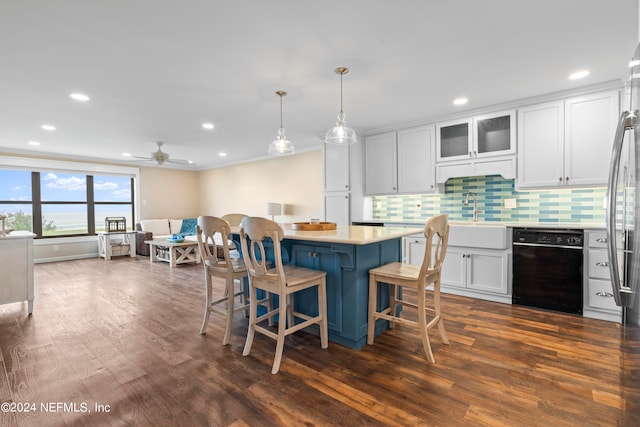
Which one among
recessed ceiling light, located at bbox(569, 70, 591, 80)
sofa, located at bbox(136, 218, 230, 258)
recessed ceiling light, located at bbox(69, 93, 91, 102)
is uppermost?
recessed ceiling light, located at bbox(69, 93, 91, 102)

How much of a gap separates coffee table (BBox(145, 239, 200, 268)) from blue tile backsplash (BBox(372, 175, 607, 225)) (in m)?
3.83

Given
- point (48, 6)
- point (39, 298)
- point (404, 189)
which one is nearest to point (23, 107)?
point (39, 298)

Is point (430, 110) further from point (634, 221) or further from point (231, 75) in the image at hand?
point (634, 221)

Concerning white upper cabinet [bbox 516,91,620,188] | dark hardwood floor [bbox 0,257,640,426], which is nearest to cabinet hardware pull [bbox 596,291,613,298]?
dark hardwood floor [bbox 0,257,640,426]

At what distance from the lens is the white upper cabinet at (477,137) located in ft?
11.6

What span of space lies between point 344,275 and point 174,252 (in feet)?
14.6

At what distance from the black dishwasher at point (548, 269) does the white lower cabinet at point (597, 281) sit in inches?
2.1

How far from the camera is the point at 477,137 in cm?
371

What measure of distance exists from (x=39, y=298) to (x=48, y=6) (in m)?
3.46

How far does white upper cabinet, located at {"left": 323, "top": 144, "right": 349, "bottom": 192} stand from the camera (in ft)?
15.4

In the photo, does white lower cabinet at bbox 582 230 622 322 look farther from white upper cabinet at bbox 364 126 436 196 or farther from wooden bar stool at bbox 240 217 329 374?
wooden bar stool at bbox 240 217 329 374

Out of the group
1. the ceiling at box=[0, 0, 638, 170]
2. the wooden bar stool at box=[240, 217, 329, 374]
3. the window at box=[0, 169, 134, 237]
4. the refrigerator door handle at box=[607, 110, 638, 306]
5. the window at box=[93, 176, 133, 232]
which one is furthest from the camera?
the window at box=[93, 176, 133, 232]

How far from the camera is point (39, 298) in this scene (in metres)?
3.68

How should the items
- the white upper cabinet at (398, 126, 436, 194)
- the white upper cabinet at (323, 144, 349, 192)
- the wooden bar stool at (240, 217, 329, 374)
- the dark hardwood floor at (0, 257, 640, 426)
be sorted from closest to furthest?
1. the dark hardwood floor at (0, 257, 640, 426)
2. the wooden bar stool at (240, 217, 329, 374)
3. the white upper cabinet at (398, 126, 436, 194)
4. the white upper cabinet at (323, 144, 349, 192)
